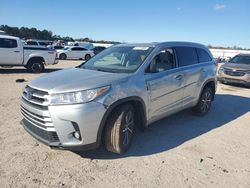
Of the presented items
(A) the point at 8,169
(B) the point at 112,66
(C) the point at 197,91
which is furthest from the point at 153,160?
(C) the point at 197,91

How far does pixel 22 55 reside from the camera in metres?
14.1

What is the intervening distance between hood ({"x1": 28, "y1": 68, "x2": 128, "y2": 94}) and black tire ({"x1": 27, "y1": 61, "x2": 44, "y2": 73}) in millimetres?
11178

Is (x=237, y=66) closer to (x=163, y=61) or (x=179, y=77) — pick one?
(x=179, y=77)

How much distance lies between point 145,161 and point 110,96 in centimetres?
118

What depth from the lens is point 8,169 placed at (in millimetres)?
3539

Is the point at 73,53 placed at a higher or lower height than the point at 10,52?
lower

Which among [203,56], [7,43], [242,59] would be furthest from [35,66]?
[242,59]

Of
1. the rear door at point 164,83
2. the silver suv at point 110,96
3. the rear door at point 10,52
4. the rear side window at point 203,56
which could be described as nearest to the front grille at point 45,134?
the silver suv at point 110,96

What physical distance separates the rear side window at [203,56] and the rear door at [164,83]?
1.31 meters

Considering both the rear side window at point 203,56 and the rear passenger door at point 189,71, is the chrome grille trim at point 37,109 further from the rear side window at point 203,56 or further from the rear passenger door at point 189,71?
the rear side window at point 203,56

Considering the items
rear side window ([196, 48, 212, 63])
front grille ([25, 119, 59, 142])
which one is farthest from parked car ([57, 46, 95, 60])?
front grille ([25, 119, 59, 142])

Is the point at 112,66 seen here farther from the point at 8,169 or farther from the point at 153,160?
the point at 8,169

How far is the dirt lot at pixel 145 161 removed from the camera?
340cm

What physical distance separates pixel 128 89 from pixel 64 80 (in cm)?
98
